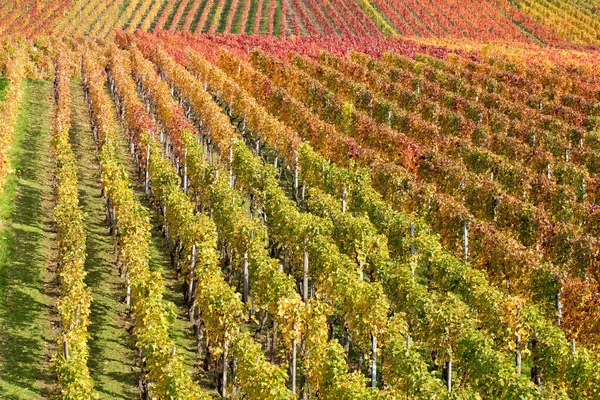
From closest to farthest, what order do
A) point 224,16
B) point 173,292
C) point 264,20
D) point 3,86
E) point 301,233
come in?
point 301,233 → point 173,292 → point 3,86 → point 264,20 → point 224,16

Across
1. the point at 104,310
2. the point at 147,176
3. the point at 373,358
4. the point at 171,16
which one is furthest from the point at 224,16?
the point at 373,358

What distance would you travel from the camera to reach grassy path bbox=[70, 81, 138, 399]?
992 inches

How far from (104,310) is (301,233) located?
8.29 meters

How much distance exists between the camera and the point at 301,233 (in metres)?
30.3

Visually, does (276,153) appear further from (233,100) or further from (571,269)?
(571,269)

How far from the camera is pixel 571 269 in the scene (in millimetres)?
30656

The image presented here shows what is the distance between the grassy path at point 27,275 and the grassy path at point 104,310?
158cm

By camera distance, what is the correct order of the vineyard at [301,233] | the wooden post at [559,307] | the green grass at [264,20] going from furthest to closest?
the green grass at [264,20]
the wooden post at [559,307]
the vineyard at [301,233]

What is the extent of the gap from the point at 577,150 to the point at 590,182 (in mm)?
6138

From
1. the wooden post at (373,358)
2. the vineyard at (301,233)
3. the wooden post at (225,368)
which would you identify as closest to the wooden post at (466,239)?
the vineyard at (301,233)

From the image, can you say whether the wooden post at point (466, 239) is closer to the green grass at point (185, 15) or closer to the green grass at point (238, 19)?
→ the green grass at point (238, 19)

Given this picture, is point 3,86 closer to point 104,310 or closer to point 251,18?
point 104,310

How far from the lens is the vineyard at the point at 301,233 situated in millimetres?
23500

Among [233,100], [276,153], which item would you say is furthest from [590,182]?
[233,100]
